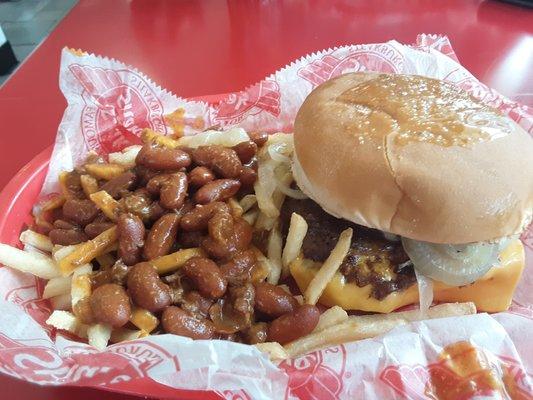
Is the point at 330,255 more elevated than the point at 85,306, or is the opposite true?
the point at 330,255

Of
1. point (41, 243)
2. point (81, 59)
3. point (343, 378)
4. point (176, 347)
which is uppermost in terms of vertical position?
point (81, 59)

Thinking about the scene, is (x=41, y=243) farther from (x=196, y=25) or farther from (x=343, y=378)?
(x=196, y=25)

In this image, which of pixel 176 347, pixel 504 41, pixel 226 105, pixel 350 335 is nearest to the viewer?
pixel 176 347

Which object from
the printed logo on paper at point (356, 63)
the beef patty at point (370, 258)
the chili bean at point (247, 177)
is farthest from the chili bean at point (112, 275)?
the printed logo on paper at point (356, 63)

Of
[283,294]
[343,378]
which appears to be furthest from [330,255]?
[343,378]

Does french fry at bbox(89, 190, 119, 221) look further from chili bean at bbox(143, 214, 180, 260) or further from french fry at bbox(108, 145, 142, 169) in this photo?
french fry at bbox(108, 145, 142, 169)

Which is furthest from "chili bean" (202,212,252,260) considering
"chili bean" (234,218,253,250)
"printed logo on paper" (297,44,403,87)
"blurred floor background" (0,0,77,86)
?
"blurred floor background" (0,0,77,86)
